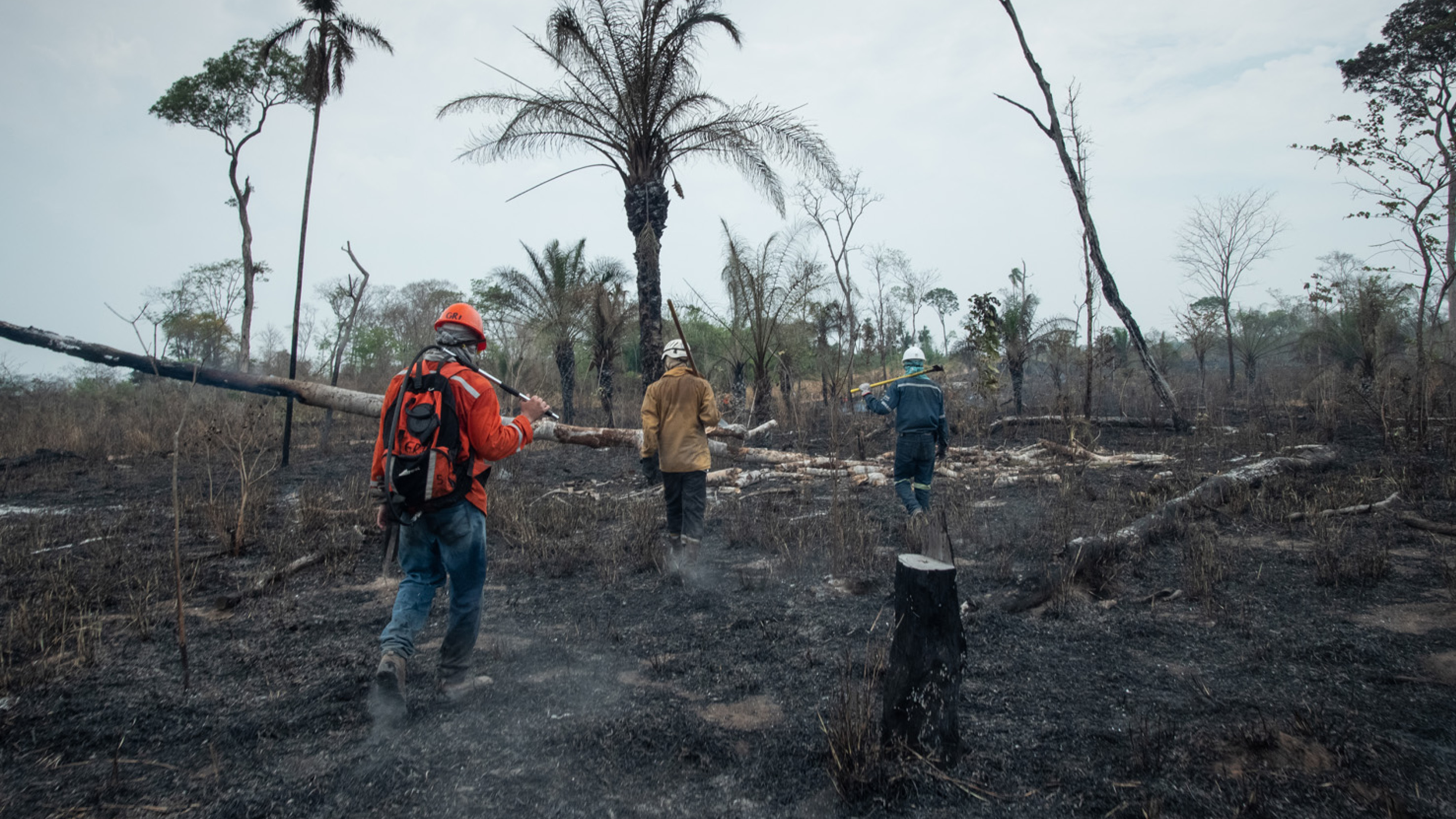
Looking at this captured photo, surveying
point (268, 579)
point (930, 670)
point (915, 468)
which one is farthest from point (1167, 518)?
point (268, 579)

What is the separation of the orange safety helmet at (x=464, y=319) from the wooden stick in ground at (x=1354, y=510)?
23.7 ft

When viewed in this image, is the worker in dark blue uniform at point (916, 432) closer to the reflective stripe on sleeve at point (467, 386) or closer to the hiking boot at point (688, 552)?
the hiking boot at point (688, 552)

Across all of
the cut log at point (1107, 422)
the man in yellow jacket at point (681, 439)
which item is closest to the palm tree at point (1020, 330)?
the cut log at point (1107, 422)

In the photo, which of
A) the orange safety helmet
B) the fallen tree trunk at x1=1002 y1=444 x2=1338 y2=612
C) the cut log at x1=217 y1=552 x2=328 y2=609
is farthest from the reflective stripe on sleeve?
the fallen tree trunk at x1=1002 y1=444 x2=1338 y2=612

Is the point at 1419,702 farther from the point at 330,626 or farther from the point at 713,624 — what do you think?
the point at 330,626

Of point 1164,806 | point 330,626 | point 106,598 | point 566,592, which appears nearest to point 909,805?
point 1164,806

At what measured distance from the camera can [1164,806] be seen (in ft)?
Result: 7.88

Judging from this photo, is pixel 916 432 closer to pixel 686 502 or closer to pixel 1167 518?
pixel 1167 518

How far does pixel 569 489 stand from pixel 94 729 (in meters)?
6.65

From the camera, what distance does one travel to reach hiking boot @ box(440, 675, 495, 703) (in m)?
3.48

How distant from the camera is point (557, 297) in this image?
2241cm

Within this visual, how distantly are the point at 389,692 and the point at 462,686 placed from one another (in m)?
0.42

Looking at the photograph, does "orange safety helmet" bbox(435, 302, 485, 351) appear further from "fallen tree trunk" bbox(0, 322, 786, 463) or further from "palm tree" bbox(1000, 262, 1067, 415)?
"palm tree" bbox(1000, 262, 1067, 415)

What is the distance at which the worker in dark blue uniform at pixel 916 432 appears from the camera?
22.9 feet
